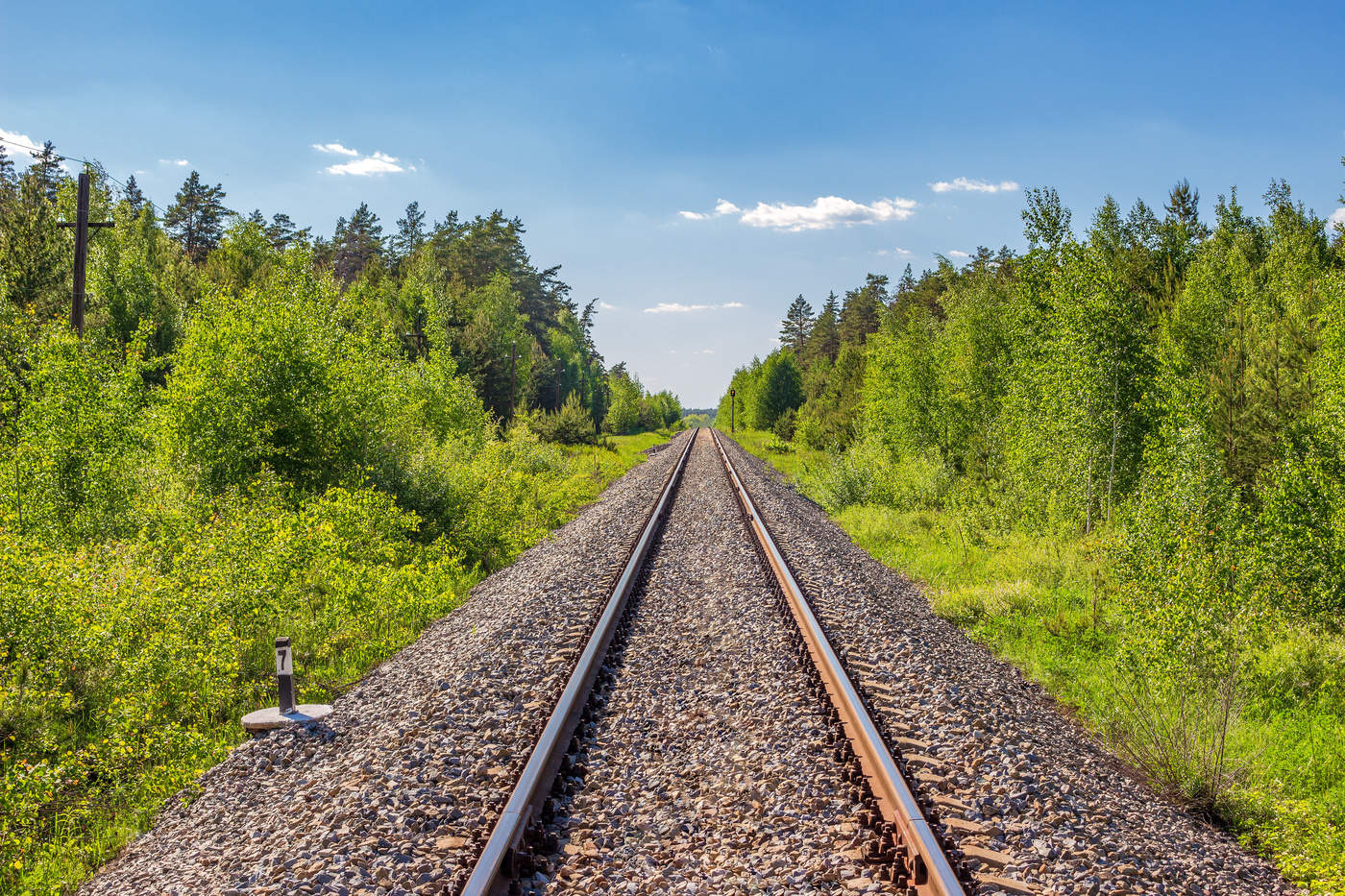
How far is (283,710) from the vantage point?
6.06 metres

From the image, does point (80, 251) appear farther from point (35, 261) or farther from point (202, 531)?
point (35, 261)

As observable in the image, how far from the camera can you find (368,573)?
9195mm

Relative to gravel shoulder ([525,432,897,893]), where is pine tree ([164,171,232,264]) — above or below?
above

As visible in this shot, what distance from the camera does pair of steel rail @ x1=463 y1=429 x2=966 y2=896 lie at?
3459 millimetres

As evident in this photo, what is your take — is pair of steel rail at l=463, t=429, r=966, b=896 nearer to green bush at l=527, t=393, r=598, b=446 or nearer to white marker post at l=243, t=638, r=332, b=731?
white marker post at l=243, t=638, r=332, b=731

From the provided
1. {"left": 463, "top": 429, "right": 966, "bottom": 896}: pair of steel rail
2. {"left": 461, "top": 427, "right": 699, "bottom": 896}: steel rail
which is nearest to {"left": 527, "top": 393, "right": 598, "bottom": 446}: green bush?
{"left": 461, "top": 427, "right": 699, "bottom": 896}: steel rail

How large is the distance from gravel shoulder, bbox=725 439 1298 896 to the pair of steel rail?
243 millimetres

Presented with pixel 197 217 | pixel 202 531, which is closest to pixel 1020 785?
pixel 202 531

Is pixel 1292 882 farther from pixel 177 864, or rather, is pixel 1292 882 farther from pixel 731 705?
pixel 177 864

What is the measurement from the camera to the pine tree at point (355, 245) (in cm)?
6438

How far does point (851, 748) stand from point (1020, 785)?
3.28ft

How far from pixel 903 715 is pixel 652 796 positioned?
6.77ft

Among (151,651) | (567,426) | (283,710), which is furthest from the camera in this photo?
(567,426)

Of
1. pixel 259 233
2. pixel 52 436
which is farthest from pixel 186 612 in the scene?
pixel 259 233
